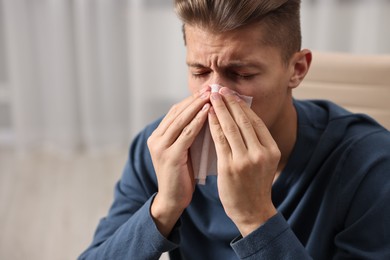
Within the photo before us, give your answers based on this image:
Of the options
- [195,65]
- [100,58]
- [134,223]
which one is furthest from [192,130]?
[100,58]

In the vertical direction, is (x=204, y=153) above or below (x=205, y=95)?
below

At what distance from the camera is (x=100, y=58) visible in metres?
2.88

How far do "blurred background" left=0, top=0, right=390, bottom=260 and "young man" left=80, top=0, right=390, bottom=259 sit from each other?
4.78ft

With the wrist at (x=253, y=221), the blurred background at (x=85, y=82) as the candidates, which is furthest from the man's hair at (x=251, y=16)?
the blurred background at (x=85, y=82)

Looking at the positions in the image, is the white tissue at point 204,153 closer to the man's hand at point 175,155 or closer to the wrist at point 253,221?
the man's hand at point 175,155

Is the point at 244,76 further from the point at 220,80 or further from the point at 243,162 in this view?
the point at 243,162

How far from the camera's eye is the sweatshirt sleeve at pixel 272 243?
1038 mm

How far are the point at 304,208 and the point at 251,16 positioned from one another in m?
0.43

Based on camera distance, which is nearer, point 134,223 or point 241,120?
point 241,120

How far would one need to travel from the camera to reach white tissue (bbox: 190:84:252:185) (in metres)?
1.12

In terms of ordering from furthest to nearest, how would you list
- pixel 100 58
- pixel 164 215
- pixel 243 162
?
pixel 100 58 < pixel 164 215 < pixel 243 162

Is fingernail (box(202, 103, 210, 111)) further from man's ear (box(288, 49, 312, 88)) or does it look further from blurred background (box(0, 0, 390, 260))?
blurred background (box(0, 0, 390, 260))

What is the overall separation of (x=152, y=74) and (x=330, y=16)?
97 centimetres

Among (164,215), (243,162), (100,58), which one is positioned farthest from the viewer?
(100,58)
